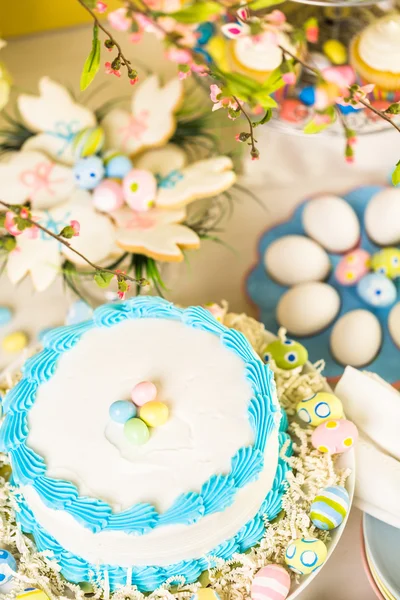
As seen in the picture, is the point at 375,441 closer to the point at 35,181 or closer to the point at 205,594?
the point at 205,594

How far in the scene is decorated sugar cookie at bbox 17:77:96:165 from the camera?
1.12m

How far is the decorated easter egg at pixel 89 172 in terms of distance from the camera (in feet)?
3.50

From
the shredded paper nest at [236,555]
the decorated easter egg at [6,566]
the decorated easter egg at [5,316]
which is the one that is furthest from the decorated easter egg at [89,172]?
the decorated easter egg at [6,566]

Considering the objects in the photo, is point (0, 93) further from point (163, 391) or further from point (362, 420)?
point (362, 420)

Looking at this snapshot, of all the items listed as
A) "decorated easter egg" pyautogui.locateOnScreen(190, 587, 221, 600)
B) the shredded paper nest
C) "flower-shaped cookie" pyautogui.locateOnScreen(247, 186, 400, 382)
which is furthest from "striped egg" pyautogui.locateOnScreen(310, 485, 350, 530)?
"flower-shaped cookie" pyautogui.locateOnScreen(247, 186, 400, 382)

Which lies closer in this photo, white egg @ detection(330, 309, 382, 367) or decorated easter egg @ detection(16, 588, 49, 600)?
decorated easter egg @ detection(16, 588, 49, 600)

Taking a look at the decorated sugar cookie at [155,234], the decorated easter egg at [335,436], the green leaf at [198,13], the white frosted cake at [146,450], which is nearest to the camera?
the green leaf at [198,13]

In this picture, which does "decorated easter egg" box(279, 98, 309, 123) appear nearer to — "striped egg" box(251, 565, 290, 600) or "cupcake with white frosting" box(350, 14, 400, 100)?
"cupcake with white frosting" box(350, 14, 400, 100)

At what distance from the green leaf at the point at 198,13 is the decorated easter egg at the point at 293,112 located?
809 millimetres

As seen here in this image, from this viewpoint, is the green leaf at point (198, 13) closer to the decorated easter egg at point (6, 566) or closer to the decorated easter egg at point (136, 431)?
the decorated easter egg at point (136, 431)

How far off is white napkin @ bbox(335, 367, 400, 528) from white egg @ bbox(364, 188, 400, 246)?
28 cm

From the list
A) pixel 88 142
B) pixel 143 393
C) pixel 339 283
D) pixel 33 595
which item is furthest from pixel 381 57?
pixel 33 595

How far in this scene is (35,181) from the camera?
1.09 metres

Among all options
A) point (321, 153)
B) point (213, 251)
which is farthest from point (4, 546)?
point (321, 153)
